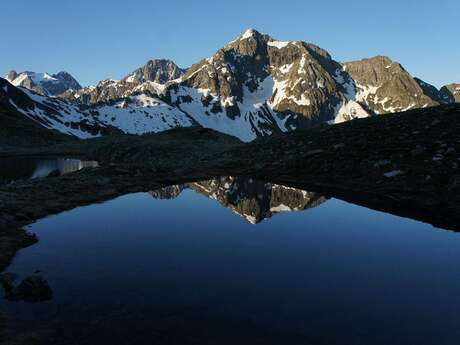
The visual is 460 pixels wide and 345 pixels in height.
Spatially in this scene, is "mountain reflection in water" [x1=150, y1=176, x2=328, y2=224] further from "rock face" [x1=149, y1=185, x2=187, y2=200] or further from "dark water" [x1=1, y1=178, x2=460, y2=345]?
"dark water" [x1=1, y1=178, x2=460, y2=345]

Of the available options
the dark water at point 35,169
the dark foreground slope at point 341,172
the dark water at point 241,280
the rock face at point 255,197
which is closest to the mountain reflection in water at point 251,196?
the rock face at point 255,197

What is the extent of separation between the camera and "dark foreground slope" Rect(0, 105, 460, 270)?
2245cm

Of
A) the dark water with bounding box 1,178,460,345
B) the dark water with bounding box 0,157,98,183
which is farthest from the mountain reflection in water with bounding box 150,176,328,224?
the dark water with bounding box 0,157,98,183

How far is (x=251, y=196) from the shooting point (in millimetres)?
28203

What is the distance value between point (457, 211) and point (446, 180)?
431cm

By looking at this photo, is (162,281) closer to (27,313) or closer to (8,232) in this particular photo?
(27,313)

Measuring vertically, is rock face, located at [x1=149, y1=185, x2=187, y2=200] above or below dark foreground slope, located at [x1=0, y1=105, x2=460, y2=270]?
below

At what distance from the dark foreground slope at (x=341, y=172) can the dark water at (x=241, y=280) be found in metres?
2.47

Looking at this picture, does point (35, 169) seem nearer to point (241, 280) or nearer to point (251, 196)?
point (251, 196)

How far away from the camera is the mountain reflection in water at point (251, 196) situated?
2400 centimetres

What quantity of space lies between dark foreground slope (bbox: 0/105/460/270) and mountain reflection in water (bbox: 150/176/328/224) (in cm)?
176

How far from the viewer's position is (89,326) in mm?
9812

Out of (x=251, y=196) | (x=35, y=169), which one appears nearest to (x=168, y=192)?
(x=251, y=196)

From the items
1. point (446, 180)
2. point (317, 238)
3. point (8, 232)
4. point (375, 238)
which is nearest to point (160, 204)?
point (8, 232)
